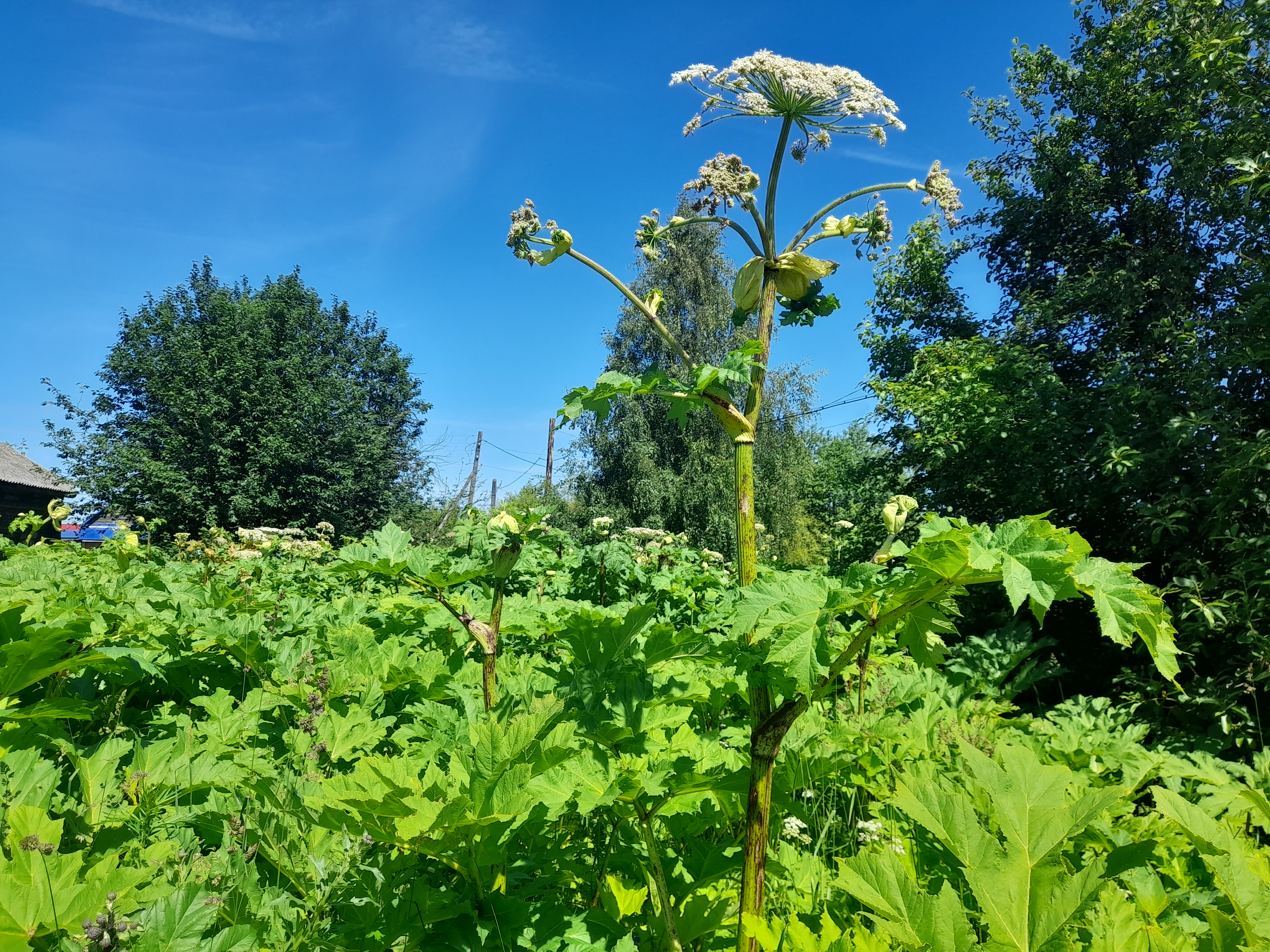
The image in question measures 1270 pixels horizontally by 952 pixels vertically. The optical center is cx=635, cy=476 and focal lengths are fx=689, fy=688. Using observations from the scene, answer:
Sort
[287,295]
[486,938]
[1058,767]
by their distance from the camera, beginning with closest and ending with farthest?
[1058,767], [486,938], [287,295]

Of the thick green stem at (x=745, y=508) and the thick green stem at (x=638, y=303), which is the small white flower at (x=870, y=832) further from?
the thick green stem at (x=638, y=303)

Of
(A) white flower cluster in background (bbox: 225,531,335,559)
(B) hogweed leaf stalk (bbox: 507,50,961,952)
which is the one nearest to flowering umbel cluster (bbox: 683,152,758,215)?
(B) hogweed leaf stalk (bbox: 507,50,961,952)

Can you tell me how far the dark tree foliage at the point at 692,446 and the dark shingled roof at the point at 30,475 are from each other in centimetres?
2132

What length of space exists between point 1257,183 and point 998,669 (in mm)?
4499

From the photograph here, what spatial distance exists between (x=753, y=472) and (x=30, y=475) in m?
36.1

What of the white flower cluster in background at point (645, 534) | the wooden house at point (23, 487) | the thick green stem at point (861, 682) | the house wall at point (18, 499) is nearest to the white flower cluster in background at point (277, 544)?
the white flower cluster in background at point (645, 534)

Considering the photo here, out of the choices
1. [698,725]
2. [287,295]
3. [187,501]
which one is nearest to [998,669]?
[698,725]

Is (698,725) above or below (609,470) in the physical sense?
below

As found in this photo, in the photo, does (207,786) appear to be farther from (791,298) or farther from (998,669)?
(998,669)

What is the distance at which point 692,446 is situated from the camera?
2273cm

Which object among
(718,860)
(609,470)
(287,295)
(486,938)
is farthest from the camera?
(287,295)

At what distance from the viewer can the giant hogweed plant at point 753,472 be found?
1.10m

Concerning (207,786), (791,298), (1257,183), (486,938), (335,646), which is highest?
(1257,183)

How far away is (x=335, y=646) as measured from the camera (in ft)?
8.30
